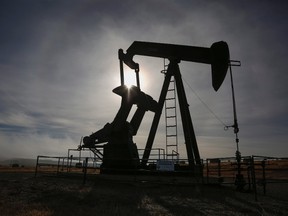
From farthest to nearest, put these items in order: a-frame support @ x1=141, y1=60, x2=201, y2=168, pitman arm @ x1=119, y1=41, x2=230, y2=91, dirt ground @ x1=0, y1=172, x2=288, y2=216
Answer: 1. a-frame support @ x1=141, y1=60, x2=201, y2=168
2. pitman arm @ x1=119, y1=41, x2=230, y2=91
3. dirt ground @ x1=0, y1=172, x2=288, y2=216

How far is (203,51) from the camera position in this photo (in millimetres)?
10883

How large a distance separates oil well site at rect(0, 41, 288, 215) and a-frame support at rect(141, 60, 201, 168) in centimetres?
4

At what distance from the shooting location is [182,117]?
10625mm

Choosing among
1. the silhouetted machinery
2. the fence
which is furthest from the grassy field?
the silhouetted machinery

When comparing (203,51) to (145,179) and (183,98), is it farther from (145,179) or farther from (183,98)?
(145,179)

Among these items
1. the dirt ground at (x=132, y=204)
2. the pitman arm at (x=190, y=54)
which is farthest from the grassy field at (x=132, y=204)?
the pitman arm at (x=190, y=54)

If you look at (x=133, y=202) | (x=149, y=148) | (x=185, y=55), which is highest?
(x=185, y=55)

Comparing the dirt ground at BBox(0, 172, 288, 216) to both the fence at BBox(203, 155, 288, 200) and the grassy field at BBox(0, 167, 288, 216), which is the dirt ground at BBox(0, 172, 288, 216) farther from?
the fence at BBox(203, 155, 288, 200)

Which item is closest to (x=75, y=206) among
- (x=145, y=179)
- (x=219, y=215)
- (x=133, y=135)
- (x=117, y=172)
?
(x=219, y=215)

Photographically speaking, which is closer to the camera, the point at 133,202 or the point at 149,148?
the point at 133,202

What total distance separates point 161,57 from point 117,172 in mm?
6035

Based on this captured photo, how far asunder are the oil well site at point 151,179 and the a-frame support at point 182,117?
0.04 meters

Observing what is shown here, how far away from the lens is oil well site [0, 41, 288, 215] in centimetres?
536

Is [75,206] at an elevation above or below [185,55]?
below
